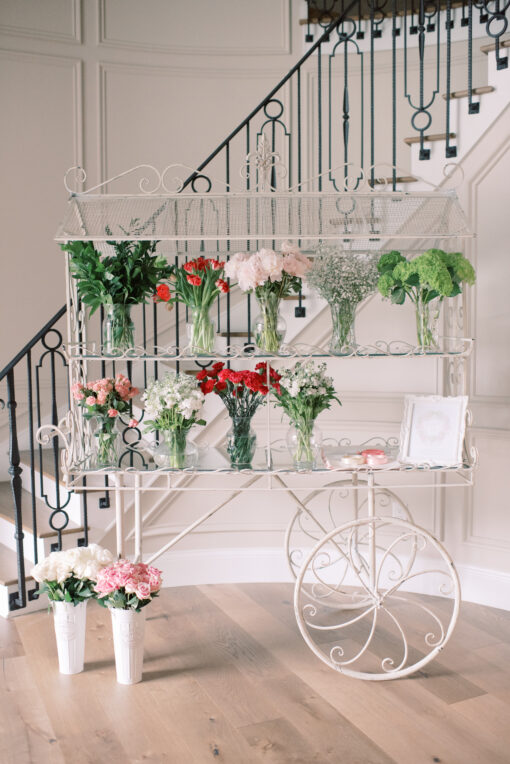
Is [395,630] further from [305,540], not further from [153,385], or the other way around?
[153,385]

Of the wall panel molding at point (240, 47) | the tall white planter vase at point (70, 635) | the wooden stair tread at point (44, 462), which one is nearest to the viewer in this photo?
the tall white planter vase at point (70, 635)

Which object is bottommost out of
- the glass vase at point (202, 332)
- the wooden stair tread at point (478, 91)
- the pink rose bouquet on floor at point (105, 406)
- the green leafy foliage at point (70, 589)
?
the green leafy foliage at point (70, 589)

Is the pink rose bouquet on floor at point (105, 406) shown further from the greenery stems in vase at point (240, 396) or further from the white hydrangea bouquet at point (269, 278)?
the white hydrangea bouquet at point (269, 278)

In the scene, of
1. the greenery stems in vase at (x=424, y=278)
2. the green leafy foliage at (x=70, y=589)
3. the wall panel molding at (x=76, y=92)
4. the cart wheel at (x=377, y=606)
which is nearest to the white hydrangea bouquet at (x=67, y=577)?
the green leafy foliage at (x=70, y=589)

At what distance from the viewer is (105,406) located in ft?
Result: 10.0

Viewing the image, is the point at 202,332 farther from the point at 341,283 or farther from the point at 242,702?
the point at 242,702

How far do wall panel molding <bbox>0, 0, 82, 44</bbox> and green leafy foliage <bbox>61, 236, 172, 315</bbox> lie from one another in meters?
2.49

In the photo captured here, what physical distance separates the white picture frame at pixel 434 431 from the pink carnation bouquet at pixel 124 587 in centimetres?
115

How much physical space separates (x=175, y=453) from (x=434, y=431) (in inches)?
42.8

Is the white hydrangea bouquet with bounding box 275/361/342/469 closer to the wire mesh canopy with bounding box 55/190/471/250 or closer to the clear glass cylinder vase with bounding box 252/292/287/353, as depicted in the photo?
the clear glass cylinder vase with bounding box 252/292/287/353

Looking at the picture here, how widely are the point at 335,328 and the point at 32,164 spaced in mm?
2759

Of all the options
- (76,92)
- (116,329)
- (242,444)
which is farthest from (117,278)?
(76,92)

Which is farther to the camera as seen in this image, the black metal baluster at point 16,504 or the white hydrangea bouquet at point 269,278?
the black metal baluster at point 16,504

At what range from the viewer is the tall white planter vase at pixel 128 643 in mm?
→ 2891
